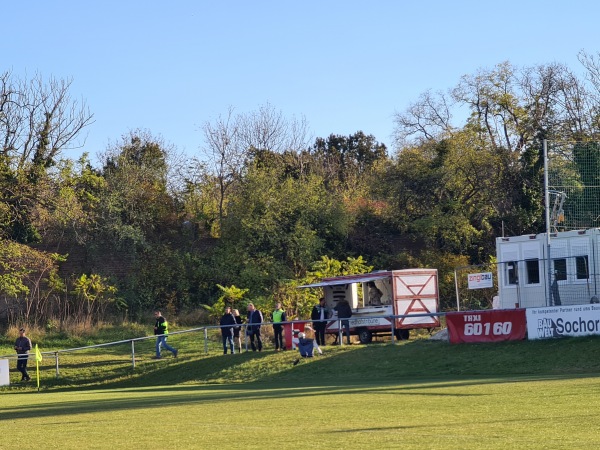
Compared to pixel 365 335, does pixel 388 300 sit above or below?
above

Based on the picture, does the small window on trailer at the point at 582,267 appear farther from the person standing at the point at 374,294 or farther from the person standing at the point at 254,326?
the person standing at the point at 254,326

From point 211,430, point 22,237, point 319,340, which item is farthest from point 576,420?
point 22,237

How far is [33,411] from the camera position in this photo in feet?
69.3

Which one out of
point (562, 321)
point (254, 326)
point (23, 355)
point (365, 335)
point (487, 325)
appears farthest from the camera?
point (365, 335)

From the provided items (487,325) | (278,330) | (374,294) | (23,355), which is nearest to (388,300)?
(374,294)

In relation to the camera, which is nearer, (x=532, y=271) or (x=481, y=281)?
(x=481, y=281)

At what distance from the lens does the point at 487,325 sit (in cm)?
3153

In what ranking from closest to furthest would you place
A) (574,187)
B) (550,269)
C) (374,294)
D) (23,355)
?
(550,269)
(23,355)
(574,187)
(374,294)

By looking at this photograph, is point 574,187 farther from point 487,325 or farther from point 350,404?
point 350,404

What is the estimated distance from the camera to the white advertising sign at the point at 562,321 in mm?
29219

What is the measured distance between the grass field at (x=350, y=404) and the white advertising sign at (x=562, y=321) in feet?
2.12

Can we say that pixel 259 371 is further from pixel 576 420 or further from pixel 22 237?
pixel 22 237

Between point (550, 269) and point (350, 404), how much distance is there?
58.6 feet

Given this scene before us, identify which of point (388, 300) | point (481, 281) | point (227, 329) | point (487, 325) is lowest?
point (487, 325)
